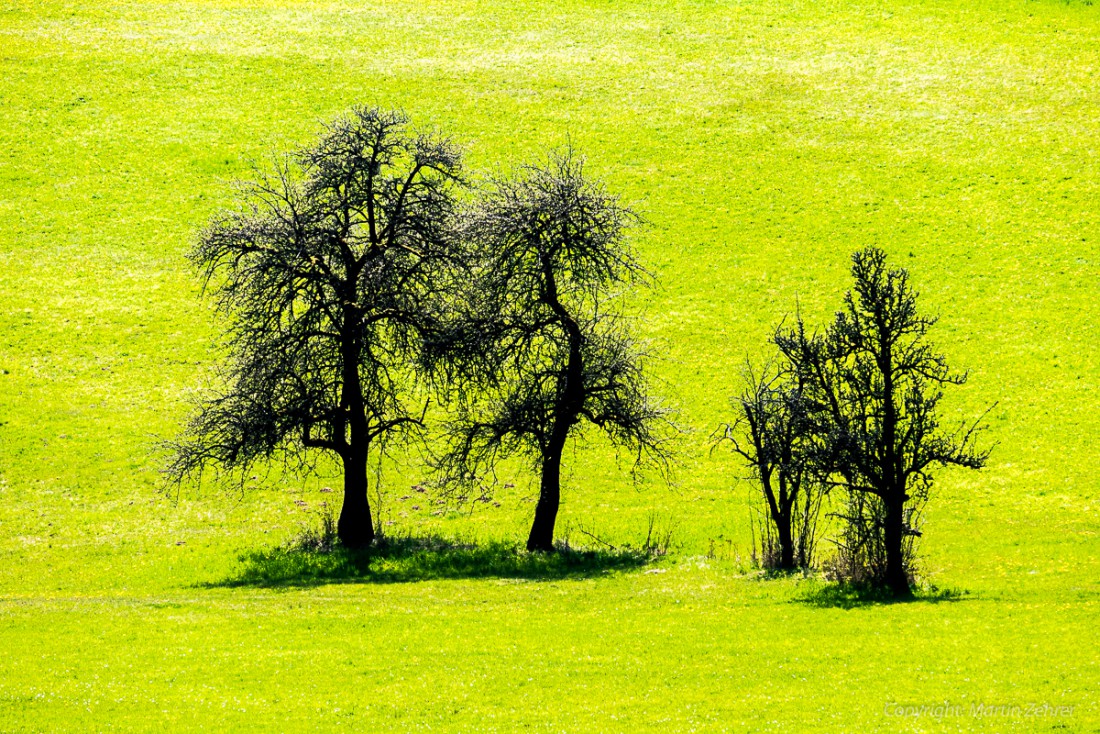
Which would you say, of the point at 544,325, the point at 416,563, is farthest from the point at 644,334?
the point at 416,563

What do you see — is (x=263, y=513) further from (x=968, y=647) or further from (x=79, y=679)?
(x=968, y=647)

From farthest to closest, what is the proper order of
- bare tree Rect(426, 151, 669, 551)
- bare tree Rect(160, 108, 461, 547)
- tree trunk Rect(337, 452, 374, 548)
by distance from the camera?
1. tree trunk Rect(337, 452, 374, 548)
2. bare tree Rect(160, 108, 461, 547)
3. bare tree Rect(426, 151, 669, 551)

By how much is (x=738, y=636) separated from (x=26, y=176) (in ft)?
193

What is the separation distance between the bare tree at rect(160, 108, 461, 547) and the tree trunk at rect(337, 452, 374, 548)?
3 cm

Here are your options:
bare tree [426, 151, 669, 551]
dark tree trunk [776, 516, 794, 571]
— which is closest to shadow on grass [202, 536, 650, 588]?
bare tree [426, 151, 669, 551]

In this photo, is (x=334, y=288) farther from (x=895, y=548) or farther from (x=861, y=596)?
(x=895, y=548)

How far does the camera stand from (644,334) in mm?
57375

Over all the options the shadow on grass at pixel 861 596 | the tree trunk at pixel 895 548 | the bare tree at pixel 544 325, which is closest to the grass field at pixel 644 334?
the shadow on grass at pixel 861 596

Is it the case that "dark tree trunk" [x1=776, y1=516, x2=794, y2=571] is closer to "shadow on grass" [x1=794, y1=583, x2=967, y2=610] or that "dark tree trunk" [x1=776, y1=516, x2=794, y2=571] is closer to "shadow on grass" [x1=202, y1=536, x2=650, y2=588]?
"shadow on grass" [x1=794, y1=583, x2=967, y2=610]

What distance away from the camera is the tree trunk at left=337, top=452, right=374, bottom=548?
3941 cm

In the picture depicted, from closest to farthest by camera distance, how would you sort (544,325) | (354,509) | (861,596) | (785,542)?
(861,596)
(785,542)
(544,325)
(354,509)

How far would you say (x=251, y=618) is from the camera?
31359 millimetres

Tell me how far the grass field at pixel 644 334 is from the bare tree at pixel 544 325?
4.53 meters

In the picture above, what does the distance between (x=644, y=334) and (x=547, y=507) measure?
20.0m
